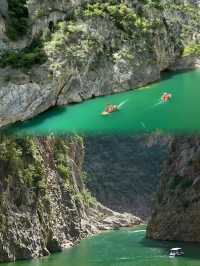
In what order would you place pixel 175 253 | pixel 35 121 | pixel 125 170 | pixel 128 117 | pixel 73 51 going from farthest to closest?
pixel 125 170 < pixel 175 253 < pixel 128 117 < pixel 73 51 < pixel 35 121

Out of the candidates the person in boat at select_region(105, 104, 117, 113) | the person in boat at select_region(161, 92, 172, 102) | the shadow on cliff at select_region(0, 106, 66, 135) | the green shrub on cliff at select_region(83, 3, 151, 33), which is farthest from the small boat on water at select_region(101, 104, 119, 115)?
the green shrub on cliff at select_region(83, 3, 151, 33)

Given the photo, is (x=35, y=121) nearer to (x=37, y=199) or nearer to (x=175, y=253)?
(x=175, y=253)

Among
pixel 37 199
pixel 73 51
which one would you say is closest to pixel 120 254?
pixel 37 199

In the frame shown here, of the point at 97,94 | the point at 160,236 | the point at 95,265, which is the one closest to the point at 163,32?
the point at 97,94

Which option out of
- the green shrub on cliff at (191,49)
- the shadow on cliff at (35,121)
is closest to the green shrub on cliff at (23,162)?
the green shrub on cliff at (191,49)

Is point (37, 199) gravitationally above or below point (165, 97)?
below

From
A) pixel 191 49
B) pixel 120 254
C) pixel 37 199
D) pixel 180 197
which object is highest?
pixel 191 49

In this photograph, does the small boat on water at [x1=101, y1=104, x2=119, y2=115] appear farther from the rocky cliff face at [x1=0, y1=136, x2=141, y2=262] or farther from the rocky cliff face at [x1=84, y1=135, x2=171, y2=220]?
the rocky cliff face at [x1=84, y1=135, x2=171, y2=220]

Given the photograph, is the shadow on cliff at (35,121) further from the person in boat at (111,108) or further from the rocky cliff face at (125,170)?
the rocky cliff face at (125,170)
